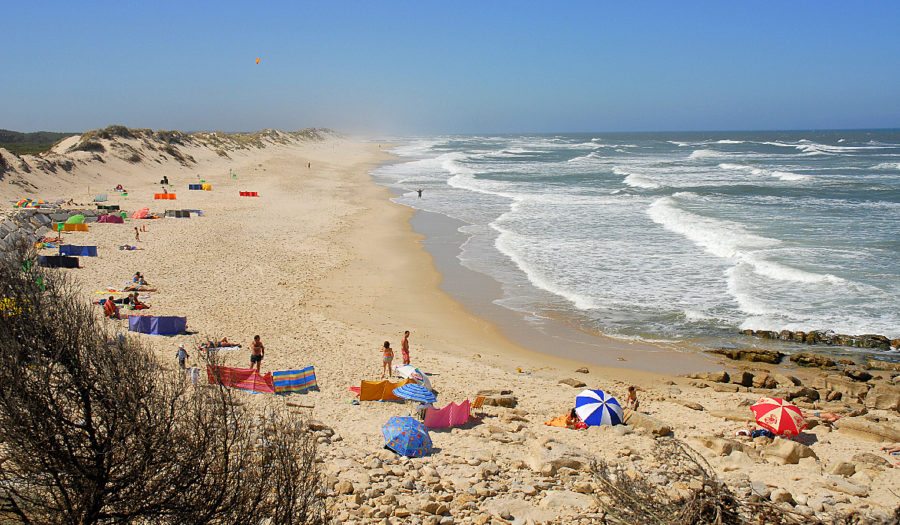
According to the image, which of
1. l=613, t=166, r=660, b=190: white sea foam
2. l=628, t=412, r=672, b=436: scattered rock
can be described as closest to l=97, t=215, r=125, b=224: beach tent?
l=628, t=412, r=672, b=436: scattered rock

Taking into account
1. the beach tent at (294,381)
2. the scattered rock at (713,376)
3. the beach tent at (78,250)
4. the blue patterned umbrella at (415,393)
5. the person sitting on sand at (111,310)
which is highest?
the beach tent at (78,250)

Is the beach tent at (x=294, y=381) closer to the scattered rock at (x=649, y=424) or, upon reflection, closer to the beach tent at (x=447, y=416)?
the beach tent at (x=447, y=416)

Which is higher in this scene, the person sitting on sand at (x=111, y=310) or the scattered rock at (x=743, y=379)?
the person sitting on sand at (x=111, y=310)

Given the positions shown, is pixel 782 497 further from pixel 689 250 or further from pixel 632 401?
pixel 689 250

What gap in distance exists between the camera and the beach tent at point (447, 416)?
11.2 m

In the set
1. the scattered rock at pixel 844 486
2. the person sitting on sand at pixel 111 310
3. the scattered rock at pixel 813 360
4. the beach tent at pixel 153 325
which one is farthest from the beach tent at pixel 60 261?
the scattered rock at pixel 813 360

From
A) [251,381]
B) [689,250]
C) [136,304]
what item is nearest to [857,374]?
[689,250]

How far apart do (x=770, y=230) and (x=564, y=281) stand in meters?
13.3

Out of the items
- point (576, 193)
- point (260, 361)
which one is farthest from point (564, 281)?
point (576, 193)

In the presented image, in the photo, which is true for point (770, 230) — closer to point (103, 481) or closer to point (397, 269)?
point (397, 269)

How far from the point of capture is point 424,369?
14.6 m

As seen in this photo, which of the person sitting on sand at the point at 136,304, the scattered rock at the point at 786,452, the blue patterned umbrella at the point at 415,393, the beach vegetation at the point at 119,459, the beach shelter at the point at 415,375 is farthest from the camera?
the person sitting on sand at the point at 136,304

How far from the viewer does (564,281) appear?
2217cm

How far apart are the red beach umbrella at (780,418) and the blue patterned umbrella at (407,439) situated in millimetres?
5940
